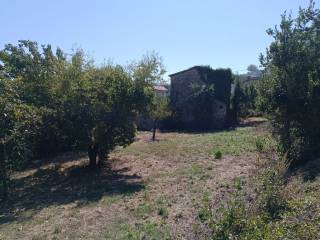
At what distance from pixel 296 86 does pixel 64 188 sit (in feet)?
28.0

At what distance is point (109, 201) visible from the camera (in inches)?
429

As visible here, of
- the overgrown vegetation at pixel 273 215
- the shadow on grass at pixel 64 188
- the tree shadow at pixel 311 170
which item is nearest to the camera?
the overgrown vegetation at pixel 273 215

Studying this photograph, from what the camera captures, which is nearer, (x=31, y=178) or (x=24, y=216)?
(x=24, y=216)

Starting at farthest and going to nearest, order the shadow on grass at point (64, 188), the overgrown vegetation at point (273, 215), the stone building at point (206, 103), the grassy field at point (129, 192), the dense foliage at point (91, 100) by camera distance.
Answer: the stone building at point (206, 103) < the dense foliage at point (91, 100) < the shadow on grass at point (64, 188) < the grassy field at point (129, 192) < the overgrown vegetation at point (273, 215)

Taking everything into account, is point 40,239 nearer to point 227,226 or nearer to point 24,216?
point 24,216

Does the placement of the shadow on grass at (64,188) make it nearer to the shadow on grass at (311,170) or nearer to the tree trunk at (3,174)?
the tree trunk at (3,174)

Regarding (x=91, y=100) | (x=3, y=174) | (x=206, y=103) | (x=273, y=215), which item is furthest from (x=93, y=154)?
(x=206, y=103)

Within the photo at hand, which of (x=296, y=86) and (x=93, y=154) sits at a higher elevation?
(x=296, y=86)

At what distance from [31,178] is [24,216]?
633cm

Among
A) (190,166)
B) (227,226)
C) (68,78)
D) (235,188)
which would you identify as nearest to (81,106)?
(68,78)

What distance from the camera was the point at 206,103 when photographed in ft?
104

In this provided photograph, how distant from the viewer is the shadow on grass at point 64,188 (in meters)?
11.5

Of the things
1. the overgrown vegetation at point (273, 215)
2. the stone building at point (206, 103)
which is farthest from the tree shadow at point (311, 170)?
the stone building at point (206, 103)

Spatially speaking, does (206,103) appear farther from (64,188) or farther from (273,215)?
(273,215)
